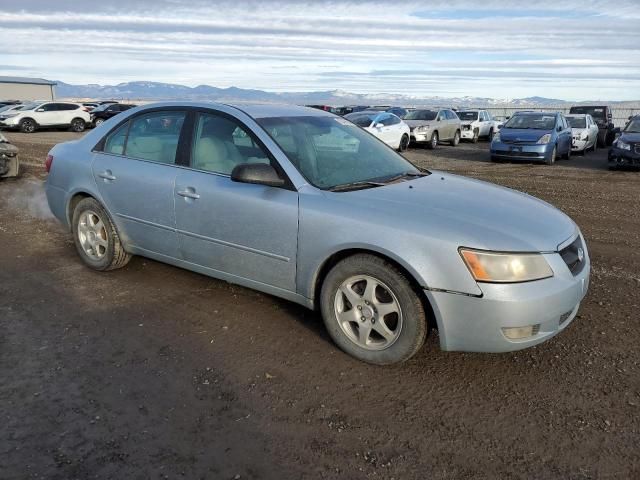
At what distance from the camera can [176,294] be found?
4.67m

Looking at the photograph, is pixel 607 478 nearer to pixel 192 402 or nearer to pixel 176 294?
pixel 192 402

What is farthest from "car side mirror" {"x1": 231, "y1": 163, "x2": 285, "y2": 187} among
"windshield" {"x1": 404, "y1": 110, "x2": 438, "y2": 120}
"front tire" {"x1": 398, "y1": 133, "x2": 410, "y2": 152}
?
"windshield" {"x1": 404, "y1": 110, "x2": 438, "y2": 120}

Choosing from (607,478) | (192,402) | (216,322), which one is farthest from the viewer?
(216,322)

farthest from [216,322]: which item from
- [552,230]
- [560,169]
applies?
[560,169]

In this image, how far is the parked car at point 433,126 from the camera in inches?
822

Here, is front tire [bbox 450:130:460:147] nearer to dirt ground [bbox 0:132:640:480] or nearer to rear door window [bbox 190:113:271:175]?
dirt ground [bbox 0:132:640:480]

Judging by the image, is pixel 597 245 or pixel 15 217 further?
pixel 15 217

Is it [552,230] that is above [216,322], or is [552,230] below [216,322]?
above

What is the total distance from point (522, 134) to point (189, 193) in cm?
1328

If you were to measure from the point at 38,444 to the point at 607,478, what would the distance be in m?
2.69

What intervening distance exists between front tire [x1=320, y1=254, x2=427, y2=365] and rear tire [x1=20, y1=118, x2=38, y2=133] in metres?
28.6

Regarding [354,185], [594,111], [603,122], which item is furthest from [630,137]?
[354,185]

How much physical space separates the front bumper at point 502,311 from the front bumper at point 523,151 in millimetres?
12768

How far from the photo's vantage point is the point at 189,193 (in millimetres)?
4203
